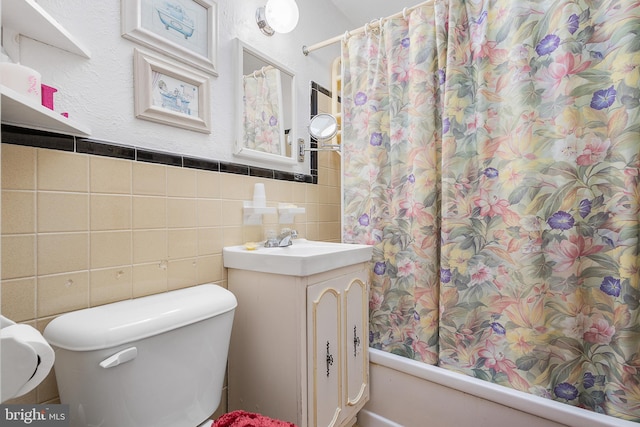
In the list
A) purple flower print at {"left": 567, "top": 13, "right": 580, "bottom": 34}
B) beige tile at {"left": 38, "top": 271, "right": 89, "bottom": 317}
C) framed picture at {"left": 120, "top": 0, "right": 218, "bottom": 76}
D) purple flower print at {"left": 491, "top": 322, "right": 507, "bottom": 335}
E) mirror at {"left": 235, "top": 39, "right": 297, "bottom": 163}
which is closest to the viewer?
beige tile at {"left": 38, "top": 271, "right": 89, "bottom": 317}

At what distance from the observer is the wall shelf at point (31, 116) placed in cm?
57

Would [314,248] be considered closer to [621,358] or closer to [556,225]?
[556,225]

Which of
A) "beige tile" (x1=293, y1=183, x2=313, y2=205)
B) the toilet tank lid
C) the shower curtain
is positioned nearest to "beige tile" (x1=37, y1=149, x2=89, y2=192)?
the toilet tank lid

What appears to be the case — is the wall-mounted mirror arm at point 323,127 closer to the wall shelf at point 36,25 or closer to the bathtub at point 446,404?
the wall shelf at point 36,25

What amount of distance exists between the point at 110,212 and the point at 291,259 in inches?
21.9

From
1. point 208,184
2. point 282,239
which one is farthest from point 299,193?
point 208,184

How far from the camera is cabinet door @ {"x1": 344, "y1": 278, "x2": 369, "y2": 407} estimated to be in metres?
1.25

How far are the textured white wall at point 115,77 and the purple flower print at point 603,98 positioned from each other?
129cm

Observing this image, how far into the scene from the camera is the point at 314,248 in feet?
4.63

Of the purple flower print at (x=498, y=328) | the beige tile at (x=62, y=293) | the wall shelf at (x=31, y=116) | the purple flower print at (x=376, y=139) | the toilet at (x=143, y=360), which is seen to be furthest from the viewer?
the purple flower print at (x=376, y=139)

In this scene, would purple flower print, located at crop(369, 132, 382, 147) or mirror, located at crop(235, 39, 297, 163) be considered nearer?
mirror, located at crop(235, 39, 297, 163)

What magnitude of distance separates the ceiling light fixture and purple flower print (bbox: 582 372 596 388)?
72.9 inches

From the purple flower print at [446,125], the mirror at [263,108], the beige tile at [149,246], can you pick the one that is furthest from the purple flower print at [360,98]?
the beige tile at [149,246]

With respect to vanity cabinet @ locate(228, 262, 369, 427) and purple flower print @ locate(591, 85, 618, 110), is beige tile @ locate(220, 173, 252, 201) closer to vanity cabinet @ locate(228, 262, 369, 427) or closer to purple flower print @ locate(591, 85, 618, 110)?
vanity cabinet @ locate(228, 262, 369, 427)
